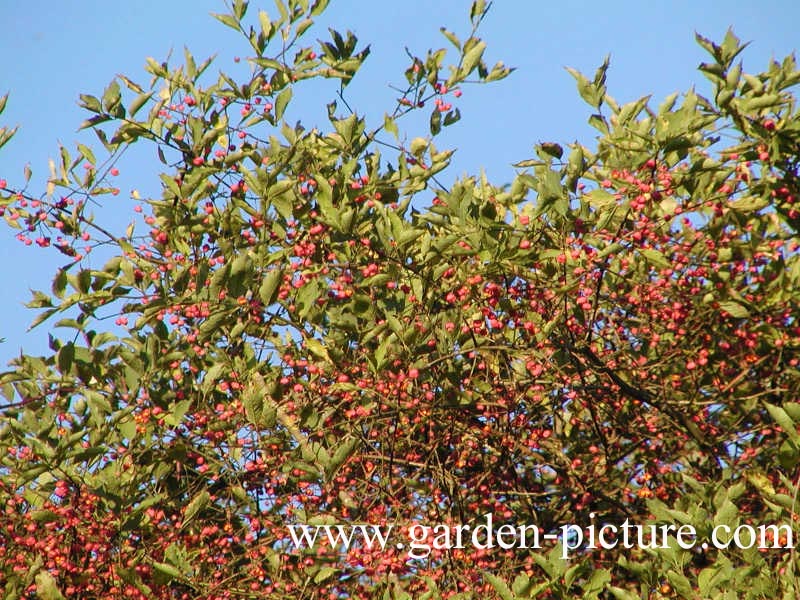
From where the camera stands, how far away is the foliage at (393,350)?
4.45m

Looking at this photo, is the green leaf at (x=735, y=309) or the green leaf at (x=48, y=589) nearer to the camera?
the green leaf at (x=48, y=589)

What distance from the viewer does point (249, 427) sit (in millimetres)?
4844

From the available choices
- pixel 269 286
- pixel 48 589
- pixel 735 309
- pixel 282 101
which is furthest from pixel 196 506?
pixel 735 309

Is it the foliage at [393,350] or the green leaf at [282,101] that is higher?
the green leaf at [282,101]

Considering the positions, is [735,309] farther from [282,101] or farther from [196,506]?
[196,506]

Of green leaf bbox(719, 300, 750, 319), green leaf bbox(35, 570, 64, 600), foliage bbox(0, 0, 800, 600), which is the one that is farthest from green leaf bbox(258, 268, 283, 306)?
green leaf bbox(719, 300, 750, 319)

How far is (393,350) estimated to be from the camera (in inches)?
176

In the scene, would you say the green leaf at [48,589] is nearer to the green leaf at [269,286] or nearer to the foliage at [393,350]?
the foliage at [393,350]

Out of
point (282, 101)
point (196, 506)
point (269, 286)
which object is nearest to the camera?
point (269, 286)

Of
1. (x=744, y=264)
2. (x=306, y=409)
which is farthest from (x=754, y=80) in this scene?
(x=306, y=409)

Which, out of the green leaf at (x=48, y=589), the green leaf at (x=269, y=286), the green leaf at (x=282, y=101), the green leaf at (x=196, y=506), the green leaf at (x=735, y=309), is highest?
the green leaf at (x=282, y=101)

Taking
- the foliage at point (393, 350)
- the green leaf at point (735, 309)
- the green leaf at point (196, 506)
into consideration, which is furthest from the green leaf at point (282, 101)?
the green leaf at point (735, 309)

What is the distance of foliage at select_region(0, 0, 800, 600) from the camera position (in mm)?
4449

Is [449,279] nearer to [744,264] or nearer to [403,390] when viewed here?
[403,390]
